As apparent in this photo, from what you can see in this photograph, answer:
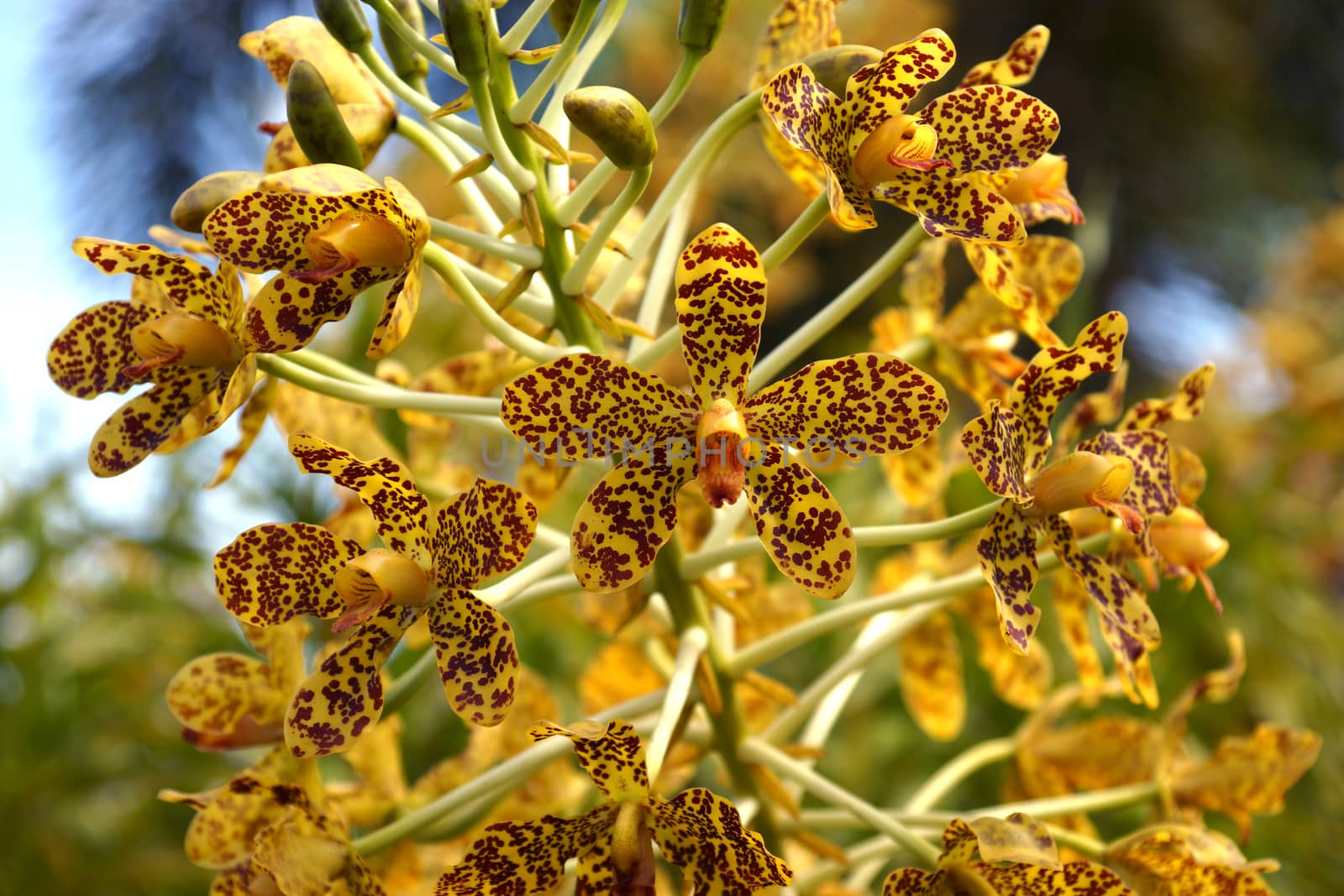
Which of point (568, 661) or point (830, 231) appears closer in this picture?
point (568, 661)

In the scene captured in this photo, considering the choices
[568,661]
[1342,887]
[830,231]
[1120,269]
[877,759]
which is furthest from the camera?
[1120,269]

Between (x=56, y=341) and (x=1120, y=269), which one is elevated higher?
(x=56, y=341)

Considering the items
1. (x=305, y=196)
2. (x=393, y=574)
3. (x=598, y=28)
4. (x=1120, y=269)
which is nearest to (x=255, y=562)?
(x=393, y=574)

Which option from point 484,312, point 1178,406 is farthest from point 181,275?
point 1178,406

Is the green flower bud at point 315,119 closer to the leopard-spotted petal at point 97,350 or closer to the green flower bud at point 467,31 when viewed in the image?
the green flower bud at point 467,31

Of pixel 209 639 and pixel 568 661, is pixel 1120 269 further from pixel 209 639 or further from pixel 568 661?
pixel 209 639

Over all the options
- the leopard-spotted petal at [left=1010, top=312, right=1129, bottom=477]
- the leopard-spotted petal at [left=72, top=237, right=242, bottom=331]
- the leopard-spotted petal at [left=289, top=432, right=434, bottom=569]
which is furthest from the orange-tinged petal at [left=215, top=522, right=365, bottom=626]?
the leopard-spotted petal at [left=1010, top=312, right=1129, bottom=477]
